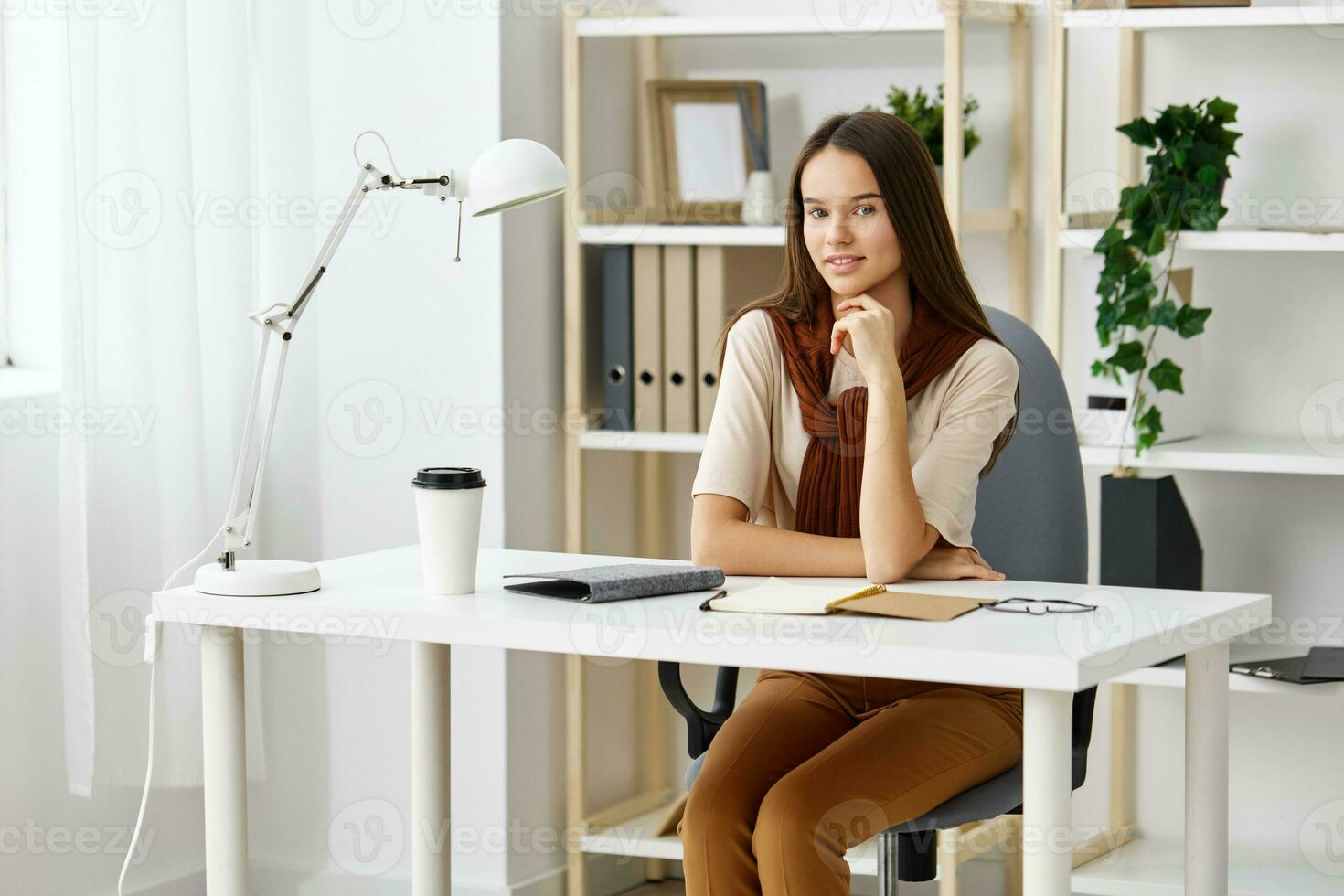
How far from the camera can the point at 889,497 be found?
1.87 metres

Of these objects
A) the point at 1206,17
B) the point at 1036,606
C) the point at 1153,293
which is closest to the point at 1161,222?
the point at 1153,293

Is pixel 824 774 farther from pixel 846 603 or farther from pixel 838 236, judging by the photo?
pixel 838 236

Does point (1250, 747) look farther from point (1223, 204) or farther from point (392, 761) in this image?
point (392, 761)

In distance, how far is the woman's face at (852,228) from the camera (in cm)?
203

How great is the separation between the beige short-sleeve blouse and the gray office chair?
12cm

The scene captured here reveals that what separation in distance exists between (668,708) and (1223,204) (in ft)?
4.73

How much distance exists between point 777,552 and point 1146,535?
39.3 inches

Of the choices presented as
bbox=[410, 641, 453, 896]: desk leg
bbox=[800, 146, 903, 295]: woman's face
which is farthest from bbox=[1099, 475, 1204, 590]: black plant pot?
bbox=[410, 641, 453, 896]: desk leg

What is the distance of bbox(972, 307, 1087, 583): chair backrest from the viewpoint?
213cm

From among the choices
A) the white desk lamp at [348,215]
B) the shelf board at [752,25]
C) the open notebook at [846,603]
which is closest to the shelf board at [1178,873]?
the open notebook at [846,603]

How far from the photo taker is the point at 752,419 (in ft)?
6.75

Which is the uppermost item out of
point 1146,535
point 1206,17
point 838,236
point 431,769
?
point 1206,17

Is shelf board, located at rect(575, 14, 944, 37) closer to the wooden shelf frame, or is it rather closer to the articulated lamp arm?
the wooden shelf frame

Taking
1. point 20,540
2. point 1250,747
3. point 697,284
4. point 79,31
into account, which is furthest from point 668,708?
point 79,31
